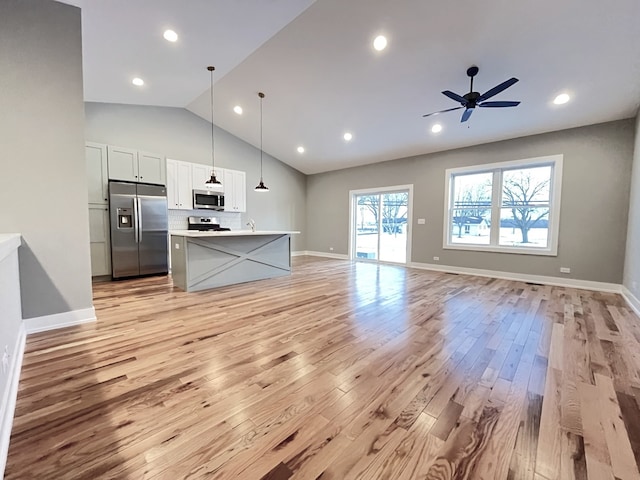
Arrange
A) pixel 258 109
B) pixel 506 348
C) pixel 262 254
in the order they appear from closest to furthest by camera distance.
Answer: pixel 506 348, pixel 262 254, pixel 258 109

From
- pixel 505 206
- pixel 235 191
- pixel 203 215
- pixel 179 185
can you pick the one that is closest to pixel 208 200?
pixel 203 215

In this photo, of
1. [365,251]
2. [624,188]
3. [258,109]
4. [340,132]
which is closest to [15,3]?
[258,109]

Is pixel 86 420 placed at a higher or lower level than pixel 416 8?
lower

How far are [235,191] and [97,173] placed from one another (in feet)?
9.53

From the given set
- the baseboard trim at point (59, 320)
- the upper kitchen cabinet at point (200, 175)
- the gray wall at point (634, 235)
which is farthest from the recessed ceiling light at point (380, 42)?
the baseboard trim at point (59, 320)

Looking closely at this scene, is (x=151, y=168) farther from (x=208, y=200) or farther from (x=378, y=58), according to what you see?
(x=378, y=58)

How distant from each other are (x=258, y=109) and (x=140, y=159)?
2.58m

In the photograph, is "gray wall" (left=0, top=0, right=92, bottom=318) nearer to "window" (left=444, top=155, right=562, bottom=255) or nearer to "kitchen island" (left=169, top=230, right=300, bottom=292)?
"kitchen island" (left=169, top=230, right=300, bottom=292)

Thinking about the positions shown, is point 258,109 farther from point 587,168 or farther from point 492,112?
point 587,168

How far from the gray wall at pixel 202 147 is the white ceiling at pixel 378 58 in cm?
34

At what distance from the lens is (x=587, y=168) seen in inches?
183

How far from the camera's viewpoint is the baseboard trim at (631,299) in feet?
11.3

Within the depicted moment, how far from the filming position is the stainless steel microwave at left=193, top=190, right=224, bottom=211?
633 centimetres

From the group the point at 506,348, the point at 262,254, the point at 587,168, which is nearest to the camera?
the point at 506,348
